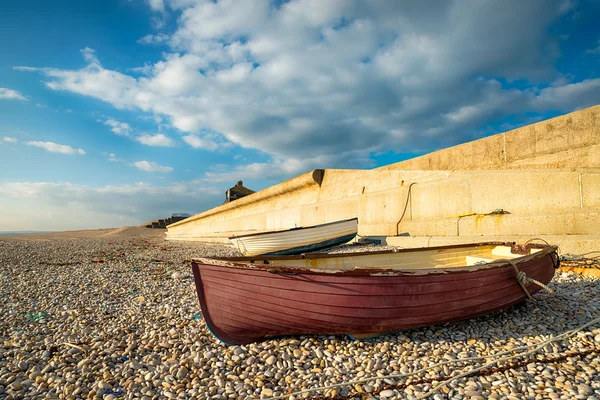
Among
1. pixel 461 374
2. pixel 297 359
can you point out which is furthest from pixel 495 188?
pixel 297 359

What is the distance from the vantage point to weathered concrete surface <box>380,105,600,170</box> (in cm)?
698

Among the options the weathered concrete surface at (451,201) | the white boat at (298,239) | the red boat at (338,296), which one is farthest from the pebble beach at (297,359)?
the white boat at (298,239)

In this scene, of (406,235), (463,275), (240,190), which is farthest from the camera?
(240,190)

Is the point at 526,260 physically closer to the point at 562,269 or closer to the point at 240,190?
the point at 562,269

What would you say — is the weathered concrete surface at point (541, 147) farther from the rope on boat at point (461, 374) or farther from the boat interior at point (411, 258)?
the rope on boat at point (461, 374)

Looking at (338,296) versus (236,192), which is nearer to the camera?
(338,296)

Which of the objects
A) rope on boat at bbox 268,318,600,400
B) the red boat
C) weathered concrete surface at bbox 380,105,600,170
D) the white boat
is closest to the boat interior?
the red boat

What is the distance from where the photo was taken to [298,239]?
9.94 metres

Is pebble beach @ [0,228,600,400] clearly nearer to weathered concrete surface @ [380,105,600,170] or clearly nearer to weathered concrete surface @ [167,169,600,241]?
weathered concrete surface @ [167,169,600,241]

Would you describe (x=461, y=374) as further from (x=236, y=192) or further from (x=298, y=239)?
(x=236, y=192)

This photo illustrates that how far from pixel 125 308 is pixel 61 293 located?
96.6 inches

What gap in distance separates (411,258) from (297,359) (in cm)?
288

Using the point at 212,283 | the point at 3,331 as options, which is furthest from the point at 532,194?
the point at 3,331

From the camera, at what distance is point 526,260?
412cm
